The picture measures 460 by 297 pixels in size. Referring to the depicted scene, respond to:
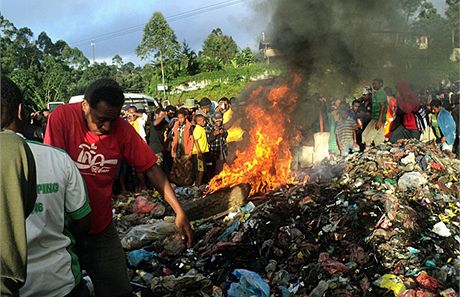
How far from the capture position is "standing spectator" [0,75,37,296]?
4.69 feet

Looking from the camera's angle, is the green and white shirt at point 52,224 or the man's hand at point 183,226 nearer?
the green and white shirt at point 52,224

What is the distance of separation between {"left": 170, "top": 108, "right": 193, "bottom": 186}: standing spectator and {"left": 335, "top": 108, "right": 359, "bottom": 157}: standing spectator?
350 centimetres

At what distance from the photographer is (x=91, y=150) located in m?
3.19

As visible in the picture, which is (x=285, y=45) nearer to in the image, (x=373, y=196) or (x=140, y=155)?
(x=373, y=196)

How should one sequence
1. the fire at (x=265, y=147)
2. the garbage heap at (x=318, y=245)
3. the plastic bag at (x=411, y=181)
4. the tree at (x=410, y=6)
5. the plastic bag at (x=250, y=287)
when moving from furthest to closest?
the tree at (x=410, y=6) → the fire at (x=265, y=147) → the plastic bag at (x=411, y=181) → the garbage heap at (x=318, y=245) → the plastic bag at (x=250, y=287)

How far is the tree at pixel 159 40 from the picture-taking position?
35.9 m

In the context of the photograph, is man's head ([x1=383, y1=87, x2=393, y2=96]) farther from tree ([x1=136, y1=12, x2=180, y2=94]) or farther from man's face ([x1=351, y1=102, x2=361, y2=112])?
tree ([x1=136, y1=12, x2=180, y2=94])

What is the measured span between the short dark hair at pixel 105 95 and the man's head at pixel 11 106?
112 cm

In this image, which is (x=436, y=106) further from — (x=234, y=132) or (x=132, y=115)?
(x=132, y=115)

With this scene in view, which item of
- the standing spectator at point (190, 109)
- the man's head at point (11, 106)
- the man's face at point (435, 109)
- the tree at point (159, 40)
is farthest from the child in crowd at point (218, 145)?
the tree at point (159, 40)

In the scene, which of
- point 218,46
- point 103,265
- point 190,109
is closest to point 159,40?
→ point 218,46

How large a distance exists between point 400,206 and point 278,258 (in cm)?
194

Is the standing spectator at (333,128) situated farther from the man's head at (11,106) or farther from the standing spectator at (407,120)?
the man's head at (11,106)

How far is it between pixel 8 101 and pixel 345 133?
9.18m
